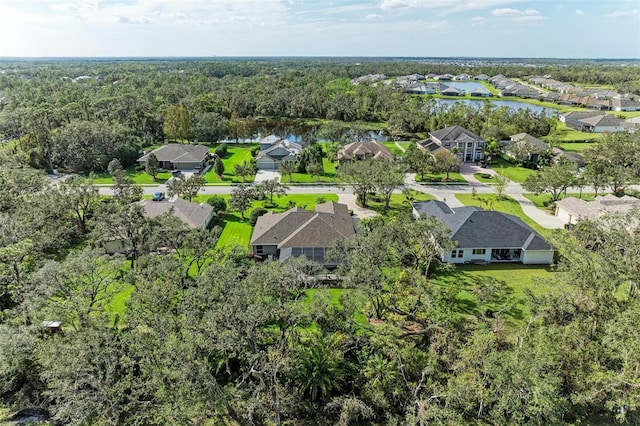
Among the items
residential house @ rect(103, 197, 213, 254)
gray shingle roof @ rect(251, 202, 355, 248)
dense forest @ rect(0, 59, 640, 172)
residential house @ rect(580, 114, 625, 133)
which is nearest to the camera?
gray shingle roof @ rect(251, 202, 355, 248)

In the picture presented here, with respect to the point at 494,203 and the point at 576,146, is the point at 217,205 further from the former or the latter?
the point at 576,146

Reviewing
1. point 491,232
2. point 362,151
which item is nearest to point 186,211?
point 491,232

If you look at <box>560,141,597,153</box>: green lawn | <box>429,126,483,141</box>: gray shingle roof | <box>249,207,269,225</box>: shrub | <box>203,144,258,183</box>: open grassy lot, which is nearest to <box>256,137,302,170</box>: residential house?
<box>203,144,258,183</box>: open grassy lot

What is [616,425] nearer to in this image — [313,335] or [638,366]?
[638,366]

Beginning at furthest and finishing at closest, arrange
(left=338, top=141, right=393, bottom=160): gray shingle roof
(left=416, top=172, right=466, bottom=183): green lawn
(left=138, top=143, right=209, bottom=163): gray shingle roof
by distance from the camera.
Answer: (left=338, top=141, right=393, bottom=160): gray shingle roof → (left=138, top=143, right=209, bottom=163): gray shingle roof → (left=416, top=172, right=466, bottom=183): green lawn

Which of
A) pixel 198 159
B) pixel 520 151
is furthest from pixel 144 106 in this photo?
pixel 520 151

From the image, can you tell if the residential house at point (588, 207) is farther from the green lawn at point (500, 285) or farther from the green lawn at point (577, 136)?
the green lawn at point (577, 136)

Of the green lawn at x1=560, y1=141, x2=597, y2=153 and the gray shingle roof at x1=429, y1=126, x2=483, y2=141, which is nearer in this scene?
the gray shingle roof at x1=429, y1=126, x2=483, y2=141

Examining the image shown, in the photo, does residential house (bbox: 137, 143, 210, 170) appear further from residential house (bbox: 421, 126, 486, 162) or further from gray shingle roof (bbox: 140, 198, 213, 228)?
residential house (bbox: 421, 126, 486, 162)

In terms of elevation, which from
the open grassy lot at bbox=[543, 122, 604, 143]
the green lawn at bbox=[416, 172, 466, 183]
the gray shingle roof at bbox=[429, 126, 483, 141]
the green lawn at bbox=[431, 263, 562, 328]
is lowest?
the green lawn at bbox=[431, 263, 562, 328]
